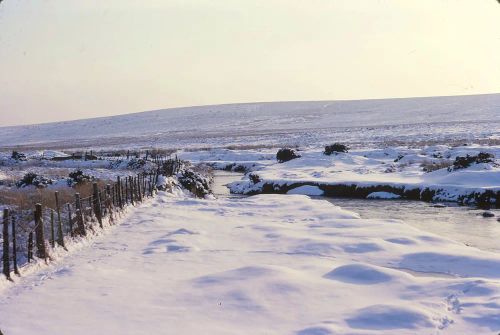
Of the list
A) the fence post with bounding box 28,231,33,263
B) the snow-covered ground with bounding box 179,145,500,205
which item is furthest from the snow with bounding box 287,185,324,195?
the fence post with bounding box 28,231,33,263

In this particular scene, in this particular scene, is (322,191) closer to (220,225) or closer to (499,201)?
(499,201)

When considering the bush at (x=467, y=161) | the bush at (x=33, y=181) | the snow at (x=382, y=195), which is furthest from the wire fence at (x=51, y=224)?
the bush at (x=467, y=161)

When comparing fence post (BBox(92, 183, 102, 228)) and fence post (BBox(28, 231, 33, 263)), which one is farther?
fence post (BBox(92, 183, 102, 228))

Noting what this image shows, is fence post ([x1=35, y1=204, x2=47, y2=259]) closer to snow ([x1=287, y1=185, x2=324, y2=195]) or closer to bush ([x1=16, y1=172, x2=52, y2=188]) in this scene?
bush ([x1=16, y1=172, x2=52, y2=188])

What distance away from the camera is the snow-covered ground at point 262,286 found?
310 inches

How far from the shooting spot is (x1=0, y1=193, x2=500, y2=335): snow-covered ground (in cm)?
788

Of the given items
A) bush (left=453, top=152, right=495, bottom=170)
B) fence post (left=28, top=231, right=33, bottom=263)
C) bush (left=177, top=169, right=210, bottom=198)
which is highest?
fence post (left=28, top=231, right=33, bottom=263)

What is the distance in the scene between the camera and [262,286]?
373 inches

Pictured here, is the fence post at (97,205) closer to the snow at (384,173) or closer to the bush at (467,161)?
the snow at (384,173)

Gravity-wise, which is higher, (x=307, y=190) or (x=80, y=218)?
(x=80, y=218)

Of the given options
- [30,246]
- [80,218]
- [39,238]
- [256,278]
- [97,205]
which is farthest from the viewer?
[97,205]

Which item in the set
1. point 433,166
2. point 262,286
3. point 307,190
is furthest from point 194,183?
point 262,286

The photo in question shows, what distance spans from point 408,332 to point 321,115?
Answer: 170 meters

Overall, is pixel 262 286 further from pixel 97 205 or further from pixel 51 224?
pixel 97 205
